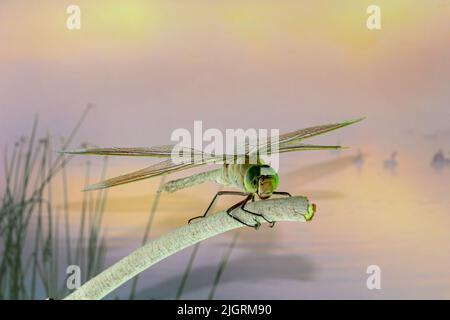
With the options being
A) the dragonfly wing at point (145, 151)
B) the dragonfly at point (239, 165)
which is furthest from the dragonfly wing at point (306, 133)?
the dragonfly wing at point (145, 151)

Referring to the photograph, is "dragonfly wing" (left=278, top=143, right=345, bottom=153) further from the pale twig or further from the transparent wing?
the pale twig

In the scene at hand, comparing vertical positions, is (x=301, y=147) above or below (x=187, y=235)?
above

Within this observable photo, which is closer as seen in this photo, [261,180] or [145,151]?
[261,180]

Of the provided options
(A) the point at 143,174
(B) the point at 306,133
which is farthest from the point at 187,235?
(B) the point at 306,133

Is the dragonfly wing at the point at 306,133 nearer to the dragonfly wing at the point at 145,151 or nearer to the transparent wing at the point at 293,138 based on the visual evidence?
the transparent wing at the point at 293,138

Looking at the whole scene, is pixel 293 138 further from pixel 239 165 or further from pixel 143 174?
pixel 143 174

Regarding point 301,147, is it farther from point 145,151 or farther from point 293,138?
point 145,151
